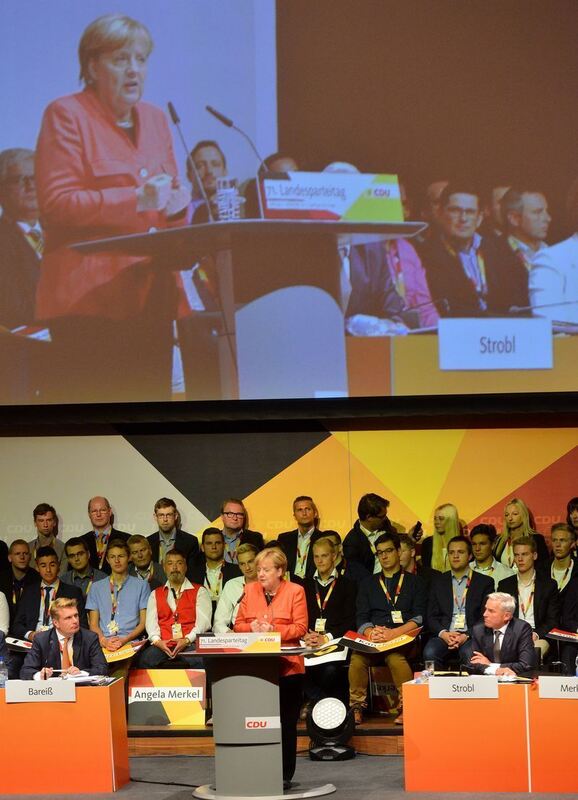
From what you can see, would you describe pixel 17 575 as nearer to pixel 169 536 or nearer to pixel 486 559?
pixel 169 536

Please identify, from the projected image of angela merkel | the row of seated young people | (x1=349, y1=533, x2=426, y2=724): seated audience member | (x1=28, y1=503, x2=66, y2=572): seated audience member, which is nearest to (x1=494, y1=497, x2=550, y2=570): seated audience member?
the row of seated young people

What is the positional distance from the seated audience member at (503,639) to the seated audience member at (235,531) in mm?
2391

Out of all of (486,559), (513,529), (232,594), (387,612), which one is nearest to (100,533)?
(232,594)

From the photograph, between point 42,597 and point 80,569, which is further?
point 80,569

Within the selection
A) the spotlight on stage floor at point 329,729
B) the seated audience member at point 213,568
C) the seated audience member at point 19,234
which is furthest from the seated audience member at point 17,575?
the spotlight on stage floor at point 329,729

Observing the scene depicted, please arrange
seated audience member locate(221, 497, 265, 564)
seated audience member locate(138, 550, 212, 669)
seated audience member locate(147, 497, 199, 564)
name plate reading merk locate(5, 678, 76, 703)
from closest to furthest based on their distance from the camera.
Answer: name plate reading merk locate(5, 678, 76, 703), seated audience member locate(138, 550, 212, 669), seated audience member locate(221, 497, 265, 564), seated audience member locate(147, 497, 199, 564)

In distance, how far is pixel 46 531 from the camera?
9148 mm

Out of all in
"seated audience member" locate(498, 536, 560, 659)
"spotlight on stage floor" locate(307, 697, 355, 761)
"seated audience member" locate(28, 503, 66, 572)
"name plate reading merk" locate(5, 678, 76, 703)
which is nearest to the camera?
"name plate reading merk" locate(5, 678, 76, 703)

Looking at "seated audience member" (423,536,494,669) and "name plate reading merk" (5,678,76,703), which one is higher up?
"seated audience member" (423,536,494,669)

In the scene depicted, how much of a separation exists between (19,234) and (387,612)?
3493 mm

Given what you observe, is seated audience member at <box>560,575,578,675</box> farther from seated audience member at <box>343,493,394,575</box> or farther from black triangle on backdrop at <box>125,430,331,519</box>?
black triangle on backdrop at <box>125,430,331,519</box>

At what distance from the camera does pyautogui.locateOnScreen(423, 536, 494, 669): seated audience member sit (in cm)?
785

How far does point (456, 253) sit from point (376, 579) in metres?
2.20

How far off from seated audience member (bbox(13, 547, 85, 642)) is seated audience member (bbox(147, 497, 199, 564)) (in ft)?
2.46
